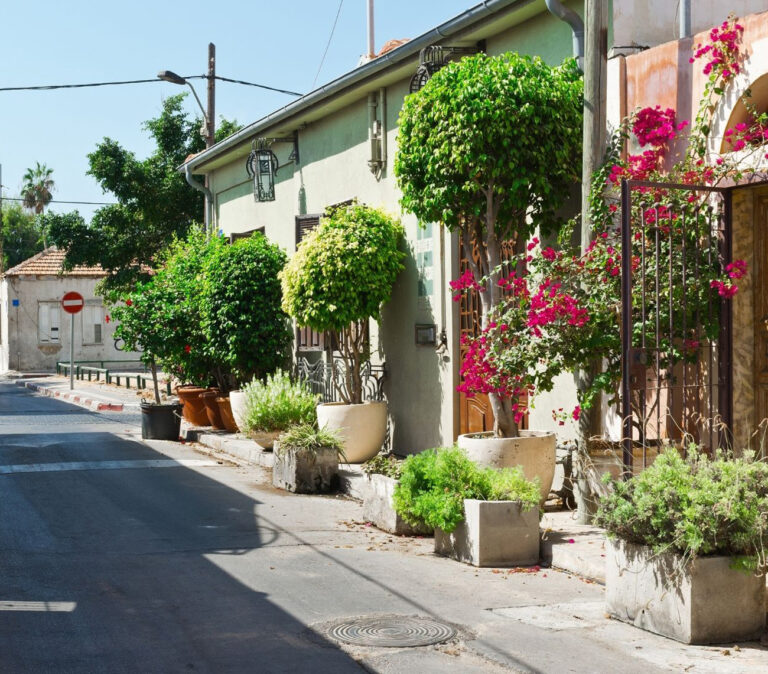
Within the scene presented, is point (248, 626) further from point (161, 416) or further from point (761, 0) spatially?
point (161, 416)

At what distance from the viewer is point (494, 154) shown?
9094mm

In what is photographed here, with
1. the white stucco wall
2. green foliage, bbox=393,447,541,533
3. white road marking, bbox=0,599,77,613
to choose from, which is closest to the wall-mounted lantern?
green foliage, bbox=393,447,541,533

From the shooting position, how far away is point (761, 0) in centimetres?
919

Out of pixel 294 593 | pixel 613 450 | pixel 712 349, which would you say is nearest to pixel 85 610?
pixel 294 593

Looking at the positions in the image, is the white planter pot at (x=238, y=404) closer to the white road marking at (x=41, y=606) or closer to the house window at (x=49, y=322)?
the white road marking at (x=41, y=606)

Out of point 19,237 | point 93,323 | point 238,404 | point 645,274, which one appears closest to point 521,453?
point 645,274

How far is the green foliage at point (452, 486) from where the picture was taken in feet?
24.5

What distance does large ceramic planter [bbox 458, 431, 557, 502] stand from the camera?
8.49m

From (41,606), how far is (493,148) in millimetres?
5173

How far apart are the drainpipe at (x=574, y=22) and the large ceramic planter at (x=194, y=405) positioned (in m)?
9.57

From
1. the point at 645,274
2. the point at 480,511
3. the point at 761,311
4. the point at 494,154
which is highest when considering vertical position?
the point at 494,154

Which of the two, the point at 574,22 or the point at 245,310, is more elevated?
the point at 574,22

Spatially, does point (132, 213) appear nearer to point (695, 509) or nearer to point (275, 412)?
point (275, 412)

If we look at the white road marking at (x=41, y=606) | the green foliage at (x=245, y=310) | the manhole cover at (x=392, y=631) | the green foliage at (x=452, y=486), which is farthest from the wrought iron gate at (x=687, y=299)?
the green foliage at (x=245, y=310)
